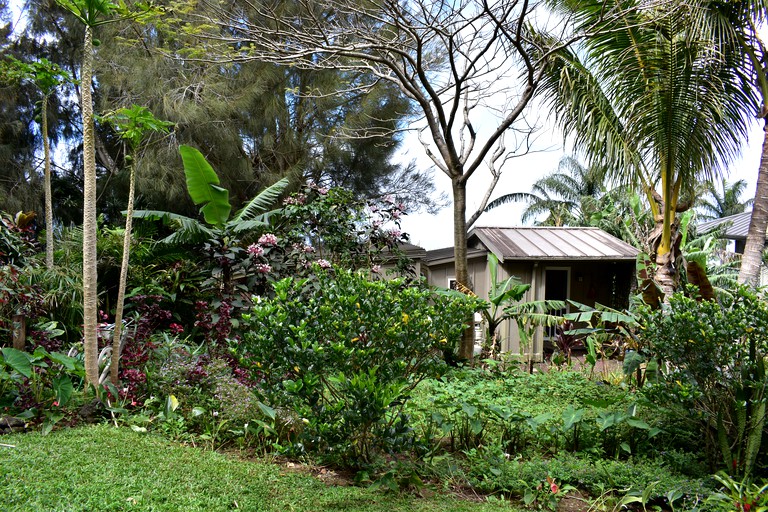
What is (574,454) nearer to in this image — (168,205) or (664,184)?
(664,184)

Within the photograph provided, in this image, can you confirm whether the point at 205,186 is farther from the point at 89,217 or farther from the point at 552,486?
the point at 552,486

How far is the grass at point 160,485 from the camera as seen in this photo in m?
3.38

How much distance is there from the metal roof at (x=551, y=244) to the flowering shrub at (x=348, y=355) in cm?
716

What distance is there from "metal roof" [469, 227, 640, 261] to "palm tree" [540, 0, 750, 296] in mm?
2870

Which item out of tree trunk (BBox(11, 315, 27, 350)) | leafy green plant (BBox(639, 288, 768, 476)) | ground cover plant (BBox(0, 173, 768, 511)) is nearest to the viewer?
ground cover plant (BBox(0, 173, 768, 511))

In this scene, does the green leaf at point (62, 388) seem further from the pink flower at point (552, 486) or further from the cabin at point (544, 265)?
the cabin at point (544, 265)

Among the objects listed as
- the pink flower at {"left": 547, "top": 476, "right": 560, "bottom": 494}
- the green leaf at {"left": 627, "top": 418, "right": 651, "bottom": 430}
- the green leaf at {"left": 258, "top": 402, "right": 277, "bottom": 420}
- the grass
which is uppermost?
the green leaf at {"left": 627, "top": 418, "right": 651, "bottom": 430}

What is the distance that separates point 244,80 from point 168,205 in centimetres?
372

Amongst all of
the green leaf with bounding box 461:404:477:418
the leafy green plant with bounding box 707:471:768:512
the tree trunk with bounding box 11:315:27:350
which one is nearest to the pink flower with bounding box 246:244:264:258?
the tree trunk with bounding box 11:315:27:350

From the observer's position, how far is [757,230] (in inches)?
297

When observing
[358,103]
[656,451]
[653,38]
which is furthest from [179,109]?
[656,451]

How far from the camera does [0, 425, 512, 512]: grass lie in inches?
133

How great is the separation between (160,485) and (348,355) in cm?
147

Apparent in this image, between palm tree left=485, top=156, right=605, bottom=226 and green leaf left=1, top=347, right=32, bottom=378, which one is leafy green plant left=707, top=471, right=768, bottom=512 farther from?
palm tree left=485, top=156, right=605, bottom=226
